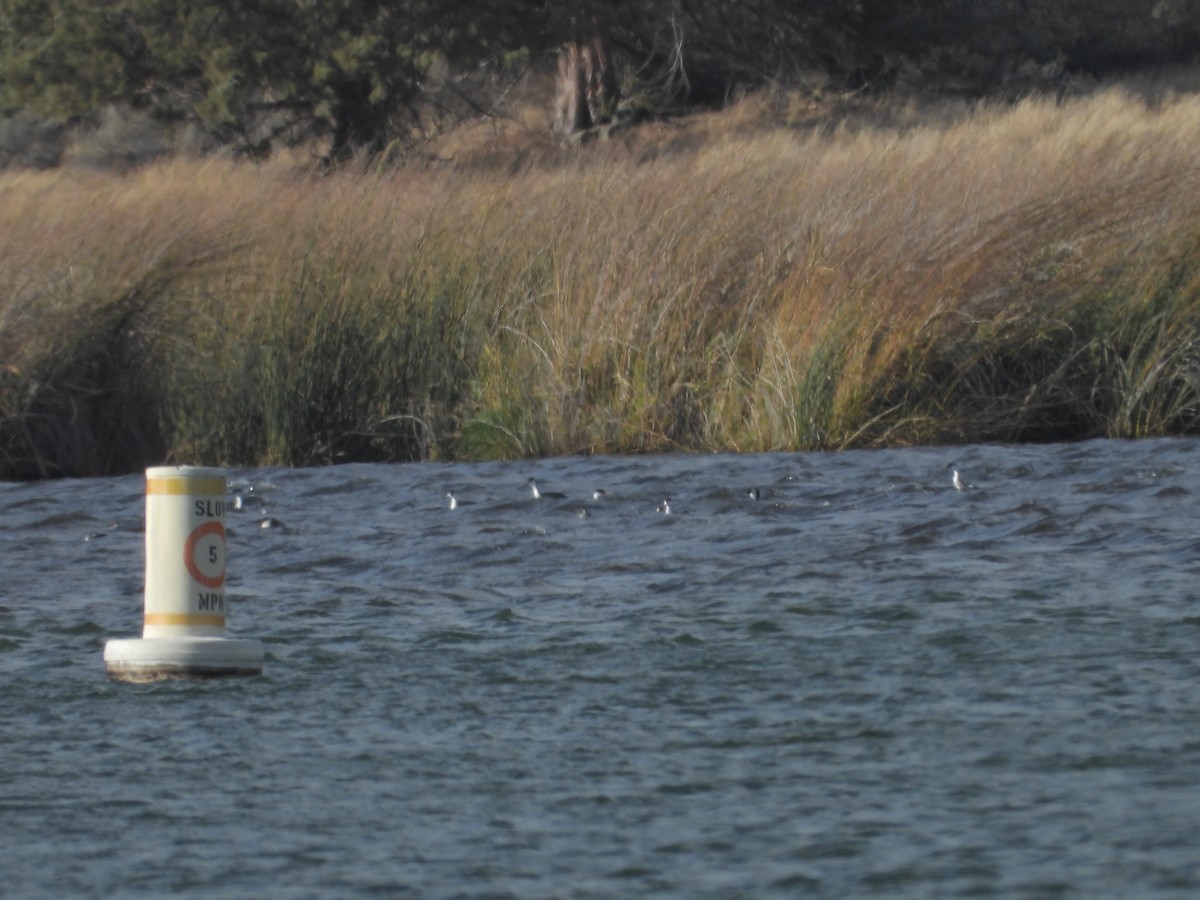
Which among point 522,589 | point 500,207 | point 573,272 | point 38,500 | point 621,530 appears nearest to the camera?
point 522,589

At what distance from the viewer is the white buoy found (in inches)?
193

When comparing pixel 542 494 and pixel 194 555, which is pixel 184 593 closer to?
pixel 194 555

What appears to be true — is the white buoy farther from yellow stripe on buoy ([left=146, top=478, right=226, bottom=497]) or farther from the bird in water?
the bird in water

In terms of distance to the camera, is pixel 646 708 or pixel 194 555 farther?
pixel 194 555

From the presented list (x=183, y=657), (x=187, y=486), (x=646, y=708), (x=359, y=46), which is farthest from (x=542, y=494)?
(x=359, y=46)

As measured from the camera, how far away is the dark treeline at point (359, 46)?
2889cm

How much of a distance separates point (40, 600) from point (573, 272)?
14.8ft

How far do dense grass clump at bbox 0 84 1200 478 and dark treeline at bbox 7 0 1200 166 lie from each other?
1476 cm

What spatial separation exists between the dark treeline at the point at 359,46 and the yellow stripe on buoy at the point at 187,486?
20544 mm

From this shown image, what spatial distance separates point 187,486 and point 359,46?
2400cm

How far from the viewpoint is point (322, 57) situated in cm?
2920

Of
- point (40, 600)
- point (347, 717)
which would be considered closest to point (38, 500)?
point (40, 600)

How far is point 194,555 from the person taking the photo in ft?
16.4

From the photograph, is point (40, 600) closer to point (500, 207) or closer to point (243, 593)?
point (243, 593)
